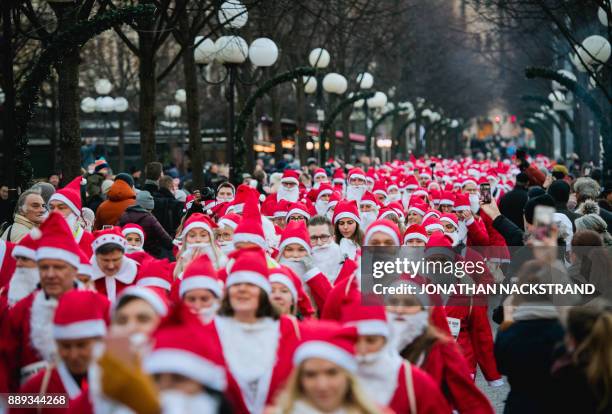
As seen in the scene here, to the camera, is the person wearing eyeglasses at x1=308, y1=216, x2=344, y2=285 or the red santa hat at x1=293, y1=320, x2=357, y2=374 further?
the person wearing eyeglasses at x1=308, y1=216, x2=344, y2=285

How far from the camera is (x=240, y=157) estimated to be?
25.2 m

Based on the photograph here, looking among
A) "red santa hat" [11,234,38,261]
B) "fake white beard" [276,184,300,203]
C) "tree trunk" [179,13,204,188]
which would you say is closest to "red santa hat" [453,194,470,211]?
"fake white beard" [276,184,300,203]

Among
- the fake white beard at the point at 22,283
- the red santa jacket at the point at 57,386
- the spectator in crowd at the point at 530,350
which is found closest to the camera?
the spectator in crowd at the point at 530,350

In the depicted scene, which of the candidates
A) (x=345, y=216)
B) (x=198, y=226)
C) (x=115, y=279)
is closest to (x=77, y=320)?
(x=115, y=279)

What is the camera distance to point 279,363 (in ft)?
22.7

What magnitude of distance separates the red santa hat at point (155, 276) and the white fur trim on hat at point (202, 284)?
1.69 meters

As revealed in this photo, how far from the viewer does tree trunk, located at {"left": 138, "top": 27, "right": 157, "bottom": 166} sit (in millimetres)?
22891

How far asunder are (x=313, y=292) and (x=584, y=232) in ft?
7.07

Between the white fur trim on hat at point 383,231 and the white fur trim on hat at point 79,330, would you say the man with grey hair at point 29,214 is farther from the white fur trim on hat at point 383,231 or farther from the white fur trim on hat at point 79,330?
the white fur trim on hat at point 79,330

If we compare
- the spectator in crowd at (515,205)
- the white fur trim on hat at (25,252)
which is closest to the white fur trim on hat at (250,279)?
the white fur trim on hat at (25,252)

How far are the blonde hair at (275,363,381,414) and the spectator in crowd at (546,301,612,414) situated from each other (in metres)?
1.18

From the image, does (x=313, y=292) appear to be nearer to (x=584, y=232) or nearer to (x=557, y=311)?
(x=584, y=232)

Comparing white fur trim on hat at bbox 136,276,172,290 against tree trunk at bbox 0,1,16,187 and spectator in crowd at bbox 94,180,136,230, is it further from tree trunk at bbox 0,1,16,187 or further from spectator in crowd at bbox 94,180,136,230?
tree trunk at bbox 0,1,16,187

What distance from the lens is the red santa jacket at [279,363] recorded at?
22.2 feet
